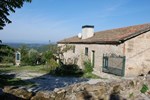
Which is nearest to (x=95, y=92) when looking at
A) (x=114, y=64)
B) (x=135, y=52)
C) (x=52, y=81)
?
(x=52, y=81)

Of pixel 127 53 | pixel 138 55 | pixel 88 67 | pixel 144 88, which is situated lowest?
pixel 88 67

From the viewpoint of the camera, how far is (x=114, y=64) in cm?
2242

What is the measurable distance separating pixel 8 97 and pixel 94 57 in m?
19.8

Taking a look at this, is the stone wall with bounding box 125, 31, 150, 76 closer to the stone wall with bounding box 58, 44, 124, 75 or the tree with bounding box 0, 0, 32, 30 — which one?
the stone wall with bounding box 58, 44, 124, 75

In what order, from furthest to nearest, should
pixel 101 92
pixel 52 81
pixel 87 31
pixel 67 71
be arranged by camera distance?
1. pixel 87 31
2. pixel 67 71
3. pixel 52 81
4. pixel 101 92

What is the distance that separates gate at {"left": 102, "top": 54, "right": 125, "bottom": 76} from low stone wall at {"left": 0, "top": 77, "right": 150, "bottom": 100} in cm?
971

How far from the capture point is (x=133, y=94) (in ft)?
34.8

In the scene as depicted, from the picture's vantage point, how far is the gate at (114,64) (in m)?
21.5

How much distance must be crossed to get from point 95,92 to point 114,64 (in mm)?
12848

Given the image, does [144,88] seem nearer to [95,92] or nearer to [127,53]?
[95,92]

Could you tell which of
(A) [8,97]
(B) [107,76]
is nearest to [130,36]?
(B) [107,76]

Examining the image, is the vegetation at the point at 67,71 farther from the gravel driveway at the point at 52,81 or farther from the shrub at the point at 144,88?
the shrub at the point at 144,88

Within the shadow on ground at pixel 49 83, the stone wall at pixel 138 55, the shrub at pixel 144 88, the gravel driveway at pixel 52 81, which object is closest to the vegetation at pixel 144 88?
the shrub at pixel 144 88

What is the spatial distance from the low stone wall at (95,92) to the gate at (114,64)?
971 centimetres
